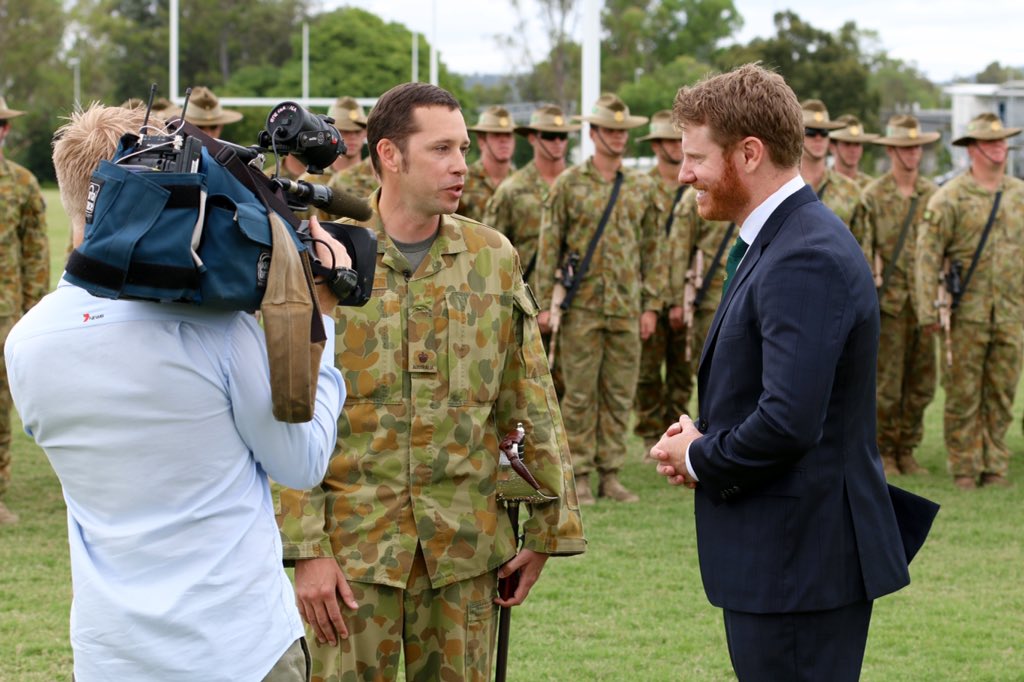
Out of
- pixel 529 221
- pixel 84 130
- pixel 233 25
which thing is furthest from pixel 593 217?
pixel 233 25

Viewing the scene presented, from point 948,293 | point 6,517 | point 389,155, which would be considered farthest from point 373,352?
point 948,293

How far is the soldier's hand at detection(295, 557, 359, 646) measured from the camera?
3707 millimetres

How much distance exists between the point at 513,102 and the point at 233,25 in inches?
800

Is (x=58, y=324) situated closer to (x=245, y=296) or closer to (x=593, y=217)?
(x=245, y=296)

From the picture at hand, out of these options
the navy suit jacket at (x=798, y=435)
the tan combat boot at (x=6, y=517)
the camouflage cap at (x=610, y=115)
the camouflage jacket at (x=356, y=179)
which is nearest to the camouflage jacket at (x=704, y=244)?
the camouflage cap at (x=610, y=115)

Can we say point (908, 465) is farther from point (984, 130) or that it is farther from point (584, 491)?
point (584, 491)

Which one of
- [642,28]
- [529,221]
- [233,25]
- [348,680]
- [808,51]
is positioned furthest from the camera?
[233,25]

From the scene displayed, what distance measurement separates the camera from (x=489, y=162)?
12328mm

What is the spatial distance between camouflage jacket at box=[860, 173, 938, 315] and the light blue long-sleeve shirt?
373 inches

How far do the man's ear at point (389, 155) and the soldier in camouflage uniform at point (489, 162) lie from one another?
26.0 feet

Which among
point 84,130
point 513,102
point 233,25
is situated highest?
point 233,25

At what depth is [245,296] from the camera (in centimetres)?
248

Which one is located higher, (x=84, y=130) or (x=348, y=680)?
(x=84, y=130)

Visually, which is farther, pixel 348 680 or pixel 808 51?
pixel 808 51
